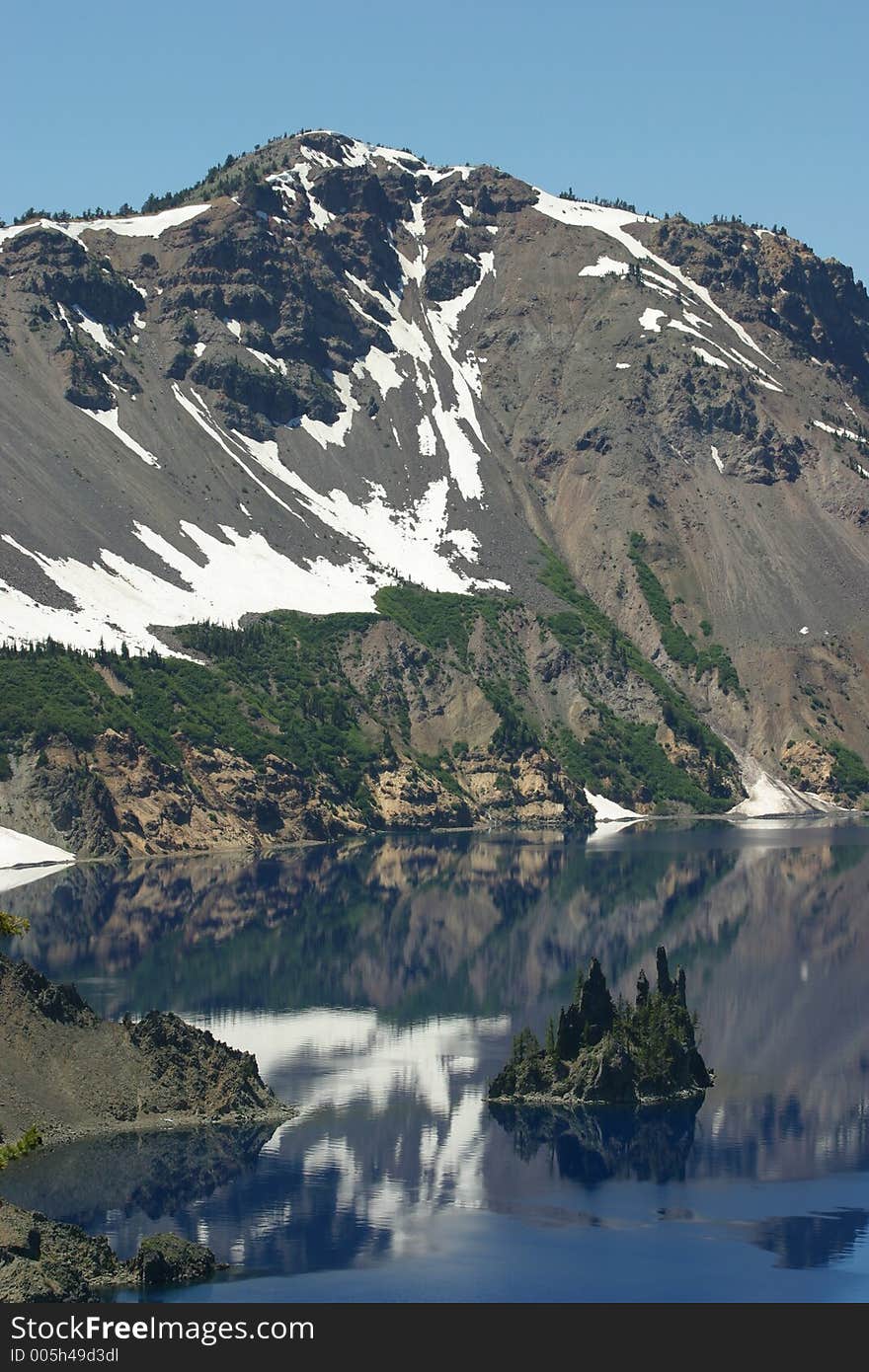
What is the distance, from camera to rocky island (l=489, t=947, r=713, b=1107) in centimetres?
12406

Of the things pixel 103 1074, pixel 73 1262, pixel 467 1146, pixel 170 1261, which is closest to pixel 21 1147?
pixel 170 1261

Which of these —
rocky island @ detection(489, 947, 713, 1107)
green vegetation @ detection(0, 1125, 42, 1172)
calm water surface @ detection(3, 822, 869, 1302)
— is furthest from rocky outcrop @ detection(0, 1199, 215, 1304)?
rocky island @ detection(489, 947, 713, 1107)

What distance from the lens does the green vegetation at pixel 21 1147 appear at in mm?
89412

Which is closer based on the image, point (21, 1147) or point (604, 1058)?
point (21, 1147)

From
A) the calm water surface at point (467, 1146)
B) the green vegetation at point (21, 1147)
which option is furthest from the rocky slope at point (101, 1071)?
the green vegetation at point (21, 1147)

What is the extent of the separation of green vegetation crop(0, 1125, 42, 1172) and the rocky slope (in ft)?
11.5

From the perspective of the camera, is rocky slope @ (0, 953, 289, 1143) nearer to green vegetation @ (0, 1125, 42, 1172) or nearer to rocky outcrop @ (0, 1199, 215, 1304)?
green vegetation @ (0, 1125, 42, 1172)

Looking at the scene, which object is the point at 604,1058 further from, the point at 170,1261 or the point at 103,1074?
the point at 170,1261

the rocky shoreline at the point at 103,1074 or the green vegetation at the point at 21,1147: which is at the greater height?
the rocky shoreline at the point at 103,1074

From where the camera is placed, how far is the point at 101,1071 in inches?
4454

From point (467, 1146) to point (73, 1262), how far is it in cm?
3368

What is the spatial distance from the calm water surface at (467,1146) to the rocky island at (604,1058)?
8.64ft

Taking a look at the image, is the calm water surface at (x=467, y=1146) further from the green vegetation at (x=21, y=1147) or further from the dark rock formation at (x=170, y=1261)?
the green vegetation at (x=21, y=1147)
